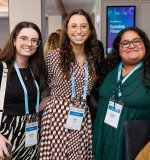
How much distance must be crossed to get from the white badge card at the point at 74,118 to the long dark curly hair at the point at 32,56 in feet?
1.02

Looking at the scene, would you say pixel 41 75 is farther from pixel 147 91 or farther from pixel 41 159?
pixel 147 91

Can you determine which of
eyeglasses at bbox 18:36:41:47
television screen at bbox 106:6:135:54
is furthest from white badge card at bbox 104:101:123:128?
television screen at bbox 106:6:135:54

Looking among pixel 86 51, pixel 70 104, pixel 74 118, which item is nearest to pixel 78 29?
pixel 86 51

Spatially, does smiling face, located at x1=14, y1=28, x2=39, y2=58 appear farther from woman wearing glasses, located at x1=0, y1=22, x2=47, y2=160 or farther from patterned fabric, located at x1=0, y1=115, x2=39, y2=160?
patterned fabric, located at x1=0, y1=115, x2=39, y2=160

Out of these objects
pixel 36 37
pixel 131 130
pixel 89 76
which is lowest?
pixel 131 130

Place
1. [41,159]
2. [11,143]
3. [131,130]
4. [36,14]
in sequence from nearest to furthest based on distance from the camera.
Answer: [131,130] < [11,143] < [41,159] < [36,14]

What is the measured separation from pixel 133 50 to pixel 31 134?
953 mm

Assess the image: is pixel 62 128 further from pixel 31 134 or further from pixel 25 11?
pixel 25 11

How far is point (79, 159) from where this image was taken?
1988 millimetres

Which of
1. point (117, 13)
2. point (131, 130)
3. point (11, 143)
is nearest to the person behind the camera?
point (131, 130)

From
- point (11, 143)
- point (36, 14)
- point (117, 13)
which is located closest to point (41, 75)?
point (11, 143)

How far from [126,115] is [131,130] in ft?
0.37

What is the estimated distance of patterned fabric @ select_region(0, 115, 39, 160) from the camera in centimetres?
185

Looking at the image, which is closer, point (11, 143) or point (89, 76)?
point (11, 143)
